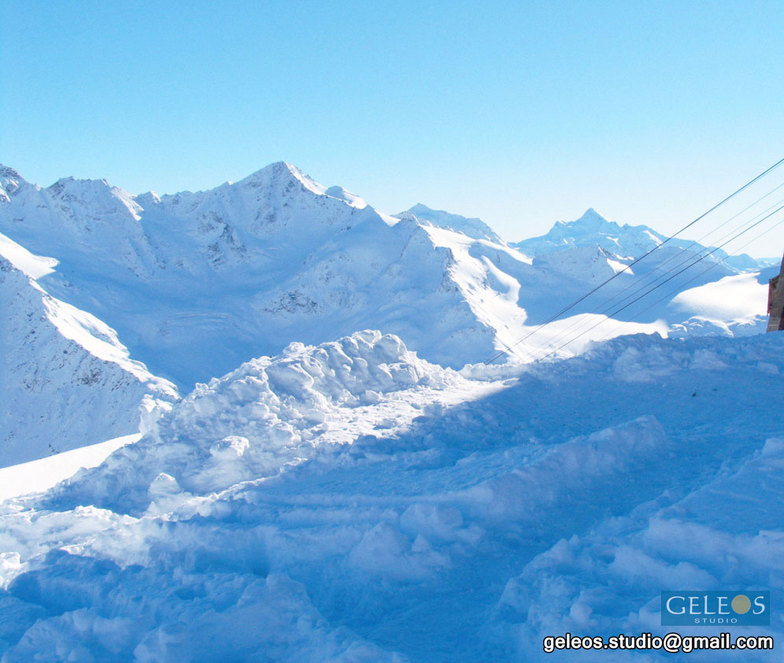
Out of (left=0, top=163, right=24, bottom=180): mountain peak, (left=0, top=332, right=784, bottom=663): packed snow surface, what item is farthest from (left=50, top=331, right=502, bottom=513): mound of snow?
(left=0, top=163, right=24, bottom=180): mountain peak

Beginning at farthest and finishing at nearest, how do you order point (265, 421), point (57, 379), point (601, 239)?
point (601, 239) < point (57, 379) < point (265, 421)

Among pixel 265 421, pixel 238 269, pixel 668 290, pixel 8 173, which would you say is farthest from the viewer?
pixel 8 173

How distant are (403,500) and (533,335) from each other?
37494 millimetres

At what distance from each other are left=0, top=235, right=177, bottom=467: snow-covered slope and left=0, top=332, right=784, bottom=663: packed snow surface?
24.5 meters

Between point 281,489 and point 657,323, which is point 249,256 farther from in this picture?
point 281,489

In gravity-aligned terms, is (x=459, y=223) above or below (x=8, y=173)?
below

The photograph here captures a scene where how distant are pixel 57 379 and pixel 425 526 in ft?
120

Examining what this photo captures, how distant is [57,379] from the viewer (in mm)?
35062

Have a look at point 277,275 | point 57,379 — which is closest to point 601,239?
point 277,275

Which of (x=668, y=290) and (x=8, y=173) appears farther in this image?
(x=8, y=173)

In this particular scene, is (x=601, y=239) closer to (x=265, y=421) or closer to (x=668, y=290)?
(x=668, y=290)

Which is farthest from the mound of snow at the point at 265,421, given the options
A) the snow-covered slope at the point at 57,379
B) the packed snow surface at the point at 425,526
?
the snow-covered slope at the point at 57,379

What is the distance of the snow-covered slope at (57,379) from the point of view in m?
31.7

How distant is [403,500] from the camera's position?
208 inches
